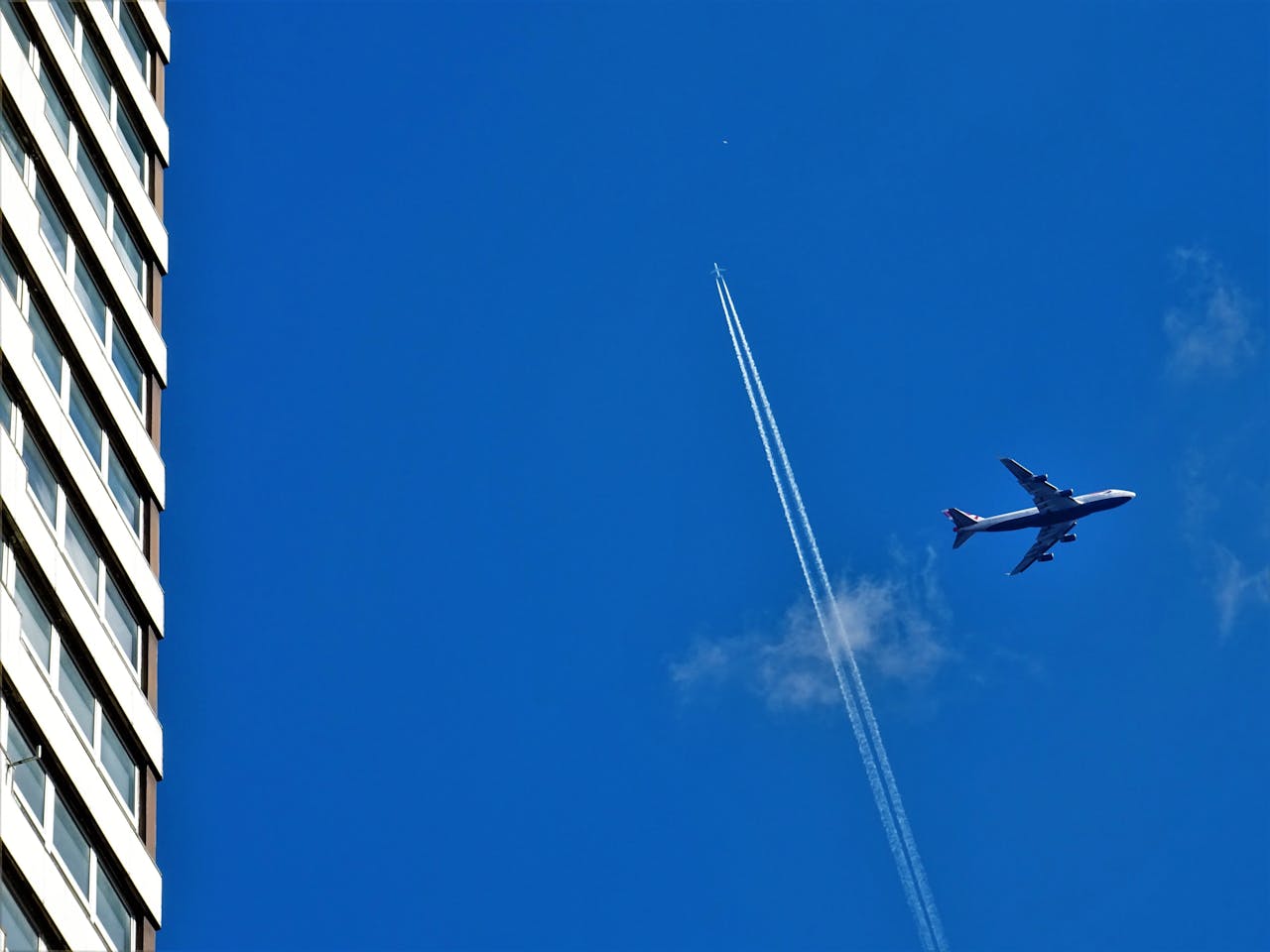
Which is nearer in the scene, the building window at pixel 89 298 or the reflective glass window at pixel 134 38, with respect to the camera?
the building window at pixel 89 298

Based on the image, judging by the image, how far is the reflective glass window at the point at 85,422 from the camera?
41.8 meters

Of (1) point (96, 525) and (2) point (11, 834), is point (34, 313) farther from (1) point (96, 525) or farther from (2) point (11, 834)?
(2) point (11, 834)

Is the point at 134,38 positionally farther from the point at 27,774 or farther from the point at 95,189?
the point at 27,774

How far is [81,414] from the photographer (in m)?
42.2

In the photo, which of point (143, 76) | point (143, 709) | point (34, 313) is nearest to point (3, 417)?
point (34, 313)

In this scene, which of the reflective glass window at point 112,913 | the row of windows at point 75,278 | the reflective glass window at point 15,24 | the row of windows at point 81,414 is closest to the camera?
the reflective glass window at point 112,913

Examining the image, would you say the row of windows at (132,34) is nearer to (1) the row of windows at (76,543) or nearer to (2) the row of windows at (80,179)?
(2) the row of windows at (80,179)

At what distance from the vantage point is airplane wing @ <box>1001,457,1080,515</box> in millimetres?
149375

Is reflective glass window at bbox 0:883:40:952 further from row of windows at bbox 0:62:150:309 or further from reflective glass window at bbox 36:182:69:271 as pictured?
Answer: row of windows at bbox 0:62:150:309

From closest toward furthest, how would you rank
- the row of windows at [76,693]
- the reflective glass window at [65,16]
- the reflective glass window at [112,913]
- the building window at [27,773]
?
the building window at [27,773]
the row of windows at [76,693]
the reflective glass window at [112,913]
the reflective glass window at [65,16]

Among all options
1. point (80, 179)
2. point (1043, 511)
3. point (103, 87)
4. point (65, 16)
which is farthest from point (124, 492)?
point (1043, 511)

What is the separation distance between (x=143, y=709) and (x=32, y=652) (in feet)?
17.0

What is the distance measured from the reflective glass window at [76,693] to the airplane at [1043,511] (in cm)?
11621

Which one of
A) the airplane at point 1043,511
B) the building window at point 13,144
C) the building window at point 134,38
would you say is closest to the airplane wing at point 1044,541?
the airplane at point 1043,511
